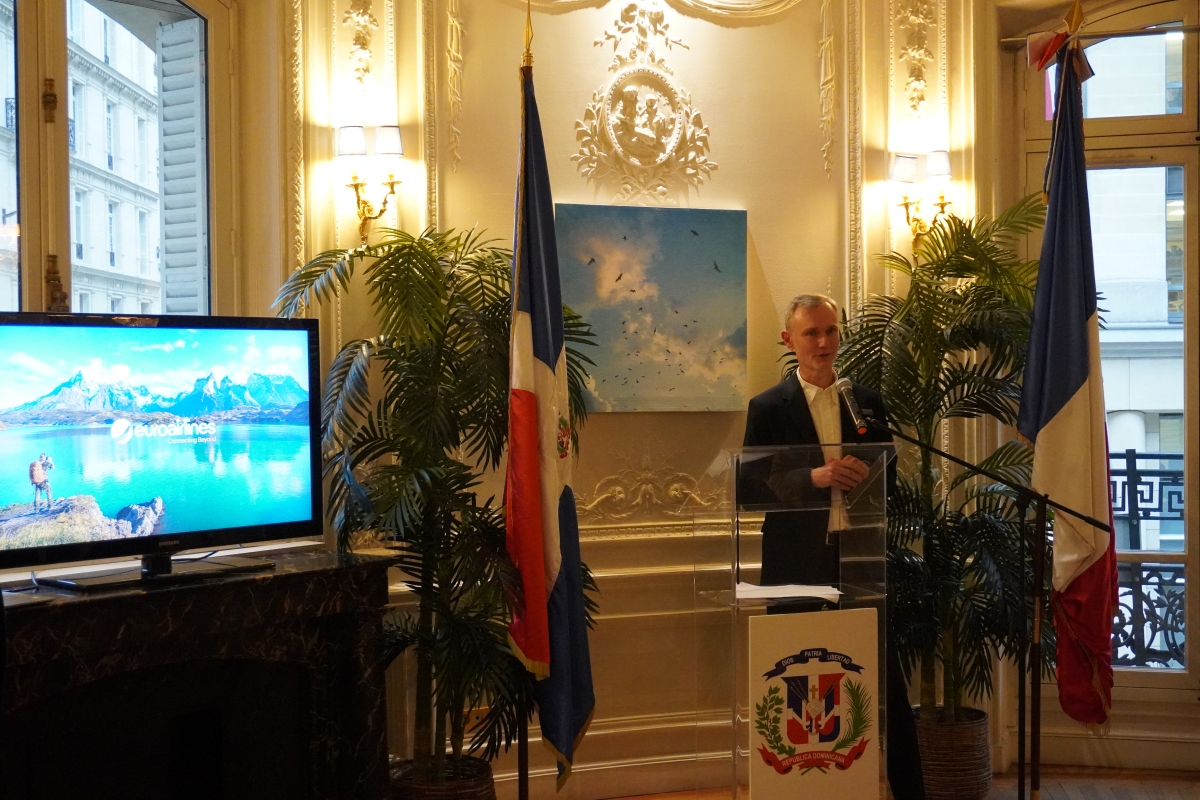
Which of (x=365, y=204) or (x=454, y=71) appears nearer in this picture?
(x=365, y=204)

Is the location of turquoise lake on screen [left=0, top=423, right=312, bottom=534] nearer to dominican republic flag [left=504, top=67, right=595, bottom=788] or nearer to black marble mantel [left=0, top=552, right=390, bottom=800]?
black marble mantel [left=0, top=552, right=390, bottom=800]

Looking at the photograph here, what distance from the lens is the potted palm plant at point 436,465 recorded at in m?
3.19

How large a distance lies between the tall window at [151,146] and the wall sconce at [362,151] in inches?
19.0

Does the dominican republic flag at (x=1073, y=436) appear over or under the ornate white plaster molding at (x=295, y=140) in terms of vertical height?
under

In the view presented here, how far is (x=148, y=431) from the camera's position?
9.12ft

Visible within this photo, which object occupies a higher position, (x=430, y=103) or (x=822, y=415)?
(x=430, y=103)

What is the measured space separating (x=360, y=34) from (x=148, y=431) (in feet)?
5.81

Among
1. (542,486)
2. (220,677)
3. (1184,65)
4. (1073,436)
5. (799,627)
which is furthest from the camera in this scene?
(1184,65)

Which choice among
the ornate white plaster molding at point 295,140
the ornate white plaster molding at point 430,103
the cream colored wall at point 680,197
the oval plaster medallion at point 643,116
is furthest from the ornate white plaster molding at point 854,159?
the ornate white plaster molding at point 295,140

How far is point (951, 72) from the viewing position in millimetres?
4402

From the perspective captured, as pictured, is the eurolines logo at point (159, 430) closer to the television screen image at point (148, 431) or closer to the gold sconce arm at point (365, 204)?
the television screen image at point (148, 431)

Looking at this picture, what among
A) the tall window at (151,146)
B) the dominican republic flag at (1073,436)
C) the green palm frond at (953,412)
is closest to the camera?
the tall window at (151,146)

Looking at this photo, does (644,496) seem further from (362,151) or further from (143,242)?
(143,242)

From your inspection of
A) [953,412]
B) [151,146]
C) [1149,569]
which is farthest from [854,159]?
[151,146]
